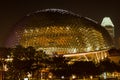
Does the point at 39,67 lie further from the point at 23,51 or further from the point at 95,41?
the point at 95,41

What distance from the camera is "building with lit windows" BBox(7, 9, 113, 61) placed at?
91075mm

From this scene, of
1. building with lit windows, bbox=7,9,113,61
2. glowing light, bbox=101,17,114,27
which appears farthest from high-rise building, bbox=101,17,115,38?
building with lit windows, bbox=7,9,113,61

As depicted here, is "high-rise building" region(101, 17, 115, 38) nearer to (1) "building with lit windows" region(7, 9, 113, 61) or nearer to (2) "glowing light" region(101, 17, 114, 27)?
(2) "glowing light" region(101, 17, 114, 27)

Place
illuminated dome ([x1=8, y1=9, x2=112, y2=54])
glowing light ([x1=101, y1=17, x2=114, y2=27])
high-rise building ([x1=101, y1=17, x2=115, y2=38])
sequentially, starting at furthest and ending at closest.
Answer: glowing light ([x1=101, y1=17, x2=114, y2=27]), high-rise building ([x1=101, y1=17, x2=115, y2=38]), illuminated dome ([x1=8, y1=9, x2=112, y2=54])

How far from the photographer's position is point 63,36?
91.8m

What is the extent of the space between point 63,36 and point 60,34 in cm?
87

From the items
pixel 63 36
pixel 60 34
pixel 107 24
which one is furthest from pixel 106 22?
pixel 60 34

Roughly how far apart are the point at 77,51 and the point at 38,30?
1067 centimetres

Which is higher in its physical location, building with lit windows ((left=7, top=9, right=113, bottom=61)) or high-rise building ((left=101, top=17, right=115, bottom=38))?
high-rise building ((left=101, top=17, right=115, bottom=38))

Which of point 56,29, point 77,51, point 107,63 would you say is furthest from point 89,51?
point 107,63

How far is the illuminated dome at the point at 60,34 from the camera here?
91188 millimetres

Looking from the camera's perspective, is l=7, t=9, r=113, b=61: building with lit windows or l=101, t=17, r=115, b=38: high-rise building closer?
l=7, t=9, r=113, b=61: building with lit windows

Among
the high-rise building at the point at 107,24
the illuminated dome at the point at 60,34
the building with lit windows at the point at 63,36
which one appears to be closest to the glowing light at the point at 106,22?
the high-rise building at the point at 107,24

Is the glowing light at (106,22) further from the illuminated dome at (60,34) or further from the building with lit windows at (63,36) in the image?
the building with lit windows at (63,36)
